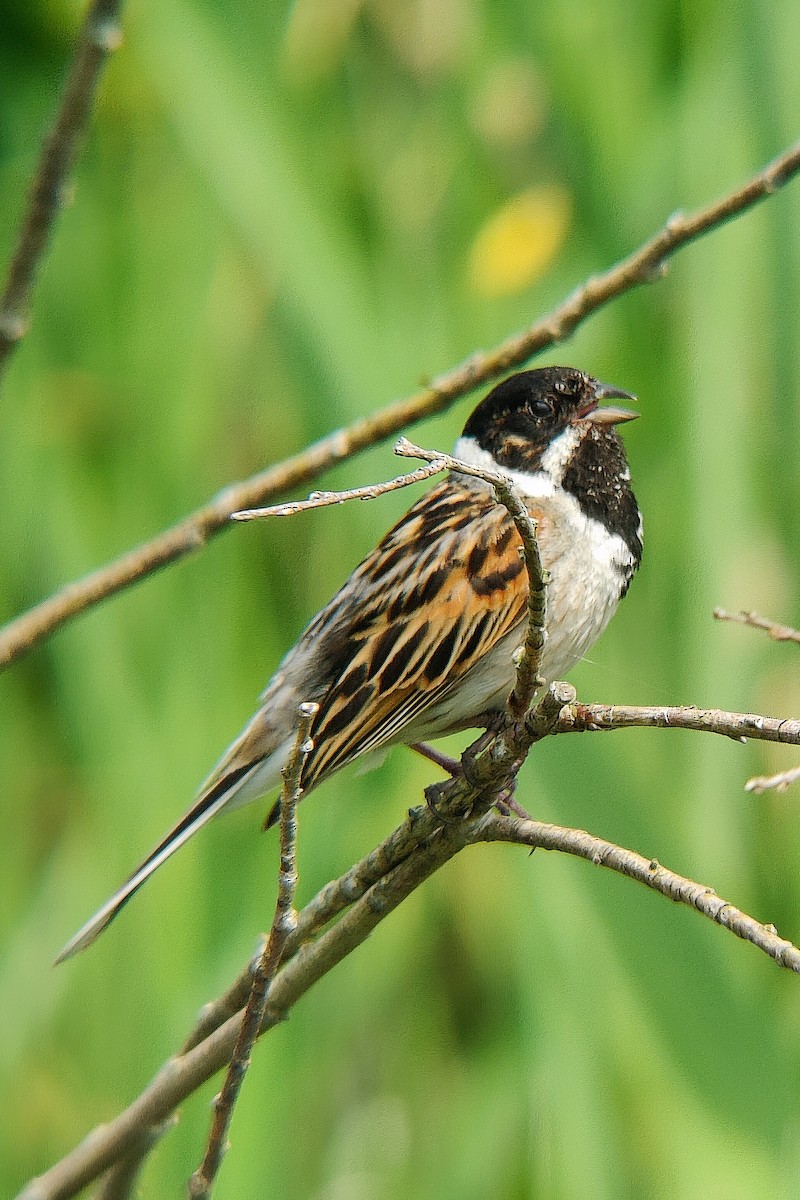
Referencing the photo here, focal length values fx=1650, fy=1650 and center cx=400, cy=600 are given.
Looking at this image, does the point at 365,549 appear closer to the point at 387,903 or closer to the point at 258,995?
the point at 387,903

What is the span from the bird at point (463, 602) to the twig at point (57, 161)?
0.94 m

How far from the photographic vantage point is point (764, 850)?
2553 millimetres

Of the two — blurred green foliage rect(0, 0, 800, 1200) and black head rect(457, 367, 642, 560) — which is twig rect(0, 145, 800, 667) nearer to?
blurred green foliage rect(0, 0, 800, 1200)

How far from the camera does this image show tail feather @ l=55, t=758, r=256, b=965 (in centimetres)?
188

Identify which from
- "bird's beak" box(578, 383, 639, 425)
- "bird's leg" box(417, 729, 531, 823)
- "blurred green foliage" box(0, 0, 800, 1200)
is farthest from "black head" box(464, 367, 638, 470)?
"bird's leg" box(417, 729, 531, 823)

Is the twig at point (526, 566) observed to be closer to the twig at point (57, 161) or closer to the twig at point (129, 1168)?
the twig at point (57, 161)

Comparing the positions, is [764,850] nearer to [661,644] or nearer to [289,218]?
[661,644]

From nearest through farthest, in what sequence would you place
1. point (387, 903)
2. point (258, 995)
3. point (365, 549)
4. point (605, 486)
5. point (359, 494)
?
point (359, 494) < point (258, 995) < point (387, 903) < point (605, 486) < point (365, 549)

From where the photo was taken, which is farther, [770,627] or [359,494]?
[770,627]

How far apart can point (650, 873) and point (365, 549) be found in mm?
1501

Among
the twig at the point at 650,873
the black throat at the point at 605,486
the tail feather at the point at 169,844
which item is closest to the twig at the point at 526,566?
the twig at the point at 650,873

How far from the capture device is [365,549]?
2.79 meters

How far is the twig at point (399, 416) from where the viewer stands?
4.60ft

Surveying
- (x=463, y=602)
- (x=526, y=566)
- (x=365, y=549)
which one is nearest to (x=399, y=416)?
(x=526, y=566)
